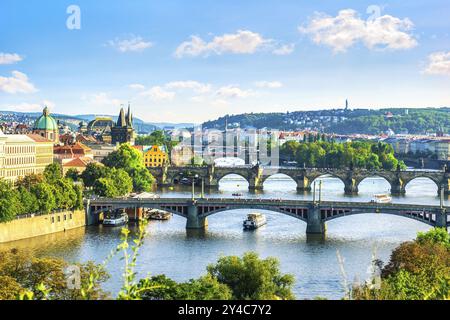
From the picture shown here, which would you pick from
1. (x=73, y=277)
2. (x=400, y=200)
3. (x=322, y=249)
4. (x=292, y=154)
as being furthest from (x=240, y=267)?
(x=292, y=154)

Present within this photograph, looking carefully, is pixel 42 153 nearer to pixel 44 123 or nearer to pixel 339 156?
pixel 44 123

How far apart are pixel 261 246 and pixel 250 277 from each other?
44.5 ft

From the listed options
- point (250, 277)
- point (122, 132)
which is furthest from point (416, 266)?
point (122, 132)

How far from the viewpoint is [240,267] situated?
2178cm

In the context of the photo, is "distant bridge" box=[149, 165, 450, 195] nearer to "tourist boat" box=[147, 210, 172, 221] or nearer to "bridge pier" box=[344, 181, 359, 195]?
"bridge pier" box=[344, 181, 359, 195]

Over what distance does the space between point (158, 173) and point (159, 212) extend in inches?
1052

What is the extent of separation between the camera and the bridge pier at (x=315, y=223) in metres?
39.5

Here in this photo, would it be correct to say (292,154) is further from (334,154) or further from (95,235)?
(95,235)

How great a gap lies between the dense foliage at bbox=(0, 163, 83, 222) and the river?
4.82ft

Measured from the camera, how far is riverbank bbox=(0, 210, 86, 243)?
35809 millimetres

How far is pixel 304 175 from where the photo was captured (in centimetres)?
7156

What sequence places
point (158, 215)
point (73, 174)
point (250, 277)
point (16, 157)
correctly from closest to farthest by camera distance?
point (250, 277) → point (158, 215) → point (16, 157) → point (73, 174)

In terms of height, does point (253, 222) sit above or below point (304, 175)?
below

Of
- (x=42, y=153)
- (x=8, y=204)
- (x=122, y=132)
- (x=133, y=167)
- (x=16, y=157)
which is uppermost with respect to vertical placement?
(x=122, y=132)
